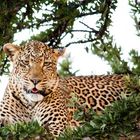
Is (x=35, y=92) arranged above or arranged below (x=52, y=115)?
above

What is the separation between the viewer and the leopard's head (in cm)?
769

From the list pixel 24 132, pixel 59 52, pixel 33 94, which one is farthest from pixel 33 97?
pixel 24 132

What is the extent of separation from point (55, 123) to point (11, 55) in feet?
3.27

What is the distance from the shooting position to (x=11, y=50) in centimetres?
792

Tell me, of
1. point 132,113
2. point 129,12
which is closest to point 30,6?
point 129,12

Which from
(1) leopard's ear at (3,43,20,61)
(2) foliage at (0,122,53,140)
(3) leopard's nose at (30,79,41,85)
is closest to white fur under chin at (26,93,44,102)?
(3) leopard's nose at (30,79,41,85)

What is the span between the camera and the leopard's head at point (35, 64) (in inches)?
303

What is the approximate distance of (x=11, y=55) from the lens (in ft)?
26.4

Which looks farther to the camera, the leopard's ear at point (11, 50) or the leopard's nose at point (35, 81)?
the leopard's ear at point (11, 50)

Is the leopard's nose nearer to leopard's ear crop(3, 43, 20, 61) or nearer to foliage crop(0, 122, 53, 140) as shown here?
leopard's ear crop(3, 43, 20, 61)

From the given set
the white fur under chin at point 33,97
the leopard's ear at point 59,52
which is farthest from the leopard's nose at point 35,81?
the leopard's ear at point 59,52

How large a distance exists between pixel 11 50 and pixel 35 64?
33cm

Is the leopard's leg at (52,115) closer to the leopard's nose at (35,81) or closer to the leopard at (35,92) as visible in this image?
the leopard at (35,92)

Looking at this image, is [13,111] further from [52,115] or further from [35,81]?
[35,81]
